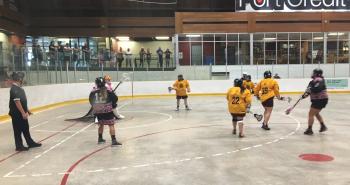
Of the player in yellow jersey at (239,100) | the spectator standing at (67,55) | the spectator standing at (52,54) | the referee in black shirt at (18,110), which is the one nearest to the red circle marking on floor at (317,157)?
the player in yellow jersey at (239,100)

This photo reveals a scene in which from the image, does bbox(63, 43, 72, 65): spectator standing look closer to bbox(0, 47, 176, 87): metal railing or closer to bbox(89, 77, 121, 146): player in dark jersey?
bbox(0, 47, 176, 87): metal railing

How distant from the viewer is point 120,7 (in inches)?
1556

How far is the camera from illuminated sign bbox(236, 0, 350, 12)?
35.7 metres

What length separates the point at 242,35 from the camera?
3716cm

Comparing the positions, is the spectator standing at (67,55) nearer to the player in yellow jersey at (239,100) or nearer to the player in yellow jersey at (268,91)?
the player in yellow jersey at (268,91)

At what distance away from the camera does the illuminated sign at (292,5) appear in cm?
3566

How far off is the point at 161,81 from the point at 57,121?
14.2 metres

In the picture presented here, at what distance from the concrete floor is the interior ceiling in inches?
1062

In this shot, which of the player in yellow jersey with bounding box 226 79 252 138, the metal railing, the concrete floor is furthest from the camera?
the metal railing

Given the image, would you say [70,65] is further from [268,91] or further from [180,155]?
[180,155]

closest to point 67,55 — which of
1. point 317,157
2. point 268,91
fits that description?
point 268,91

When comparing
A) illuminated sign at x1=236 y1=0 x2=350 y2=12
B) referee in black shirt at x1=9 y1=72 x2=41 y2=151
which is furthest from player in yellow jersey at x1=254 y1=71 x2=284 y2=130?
illuminated sign at x1=236 y1=0 x2=350 y2=12

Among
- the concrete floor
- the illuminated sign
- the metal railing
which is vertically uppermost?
the illuminated sign

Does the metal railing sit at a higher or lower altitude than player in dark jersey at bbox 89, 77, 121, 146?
higher
